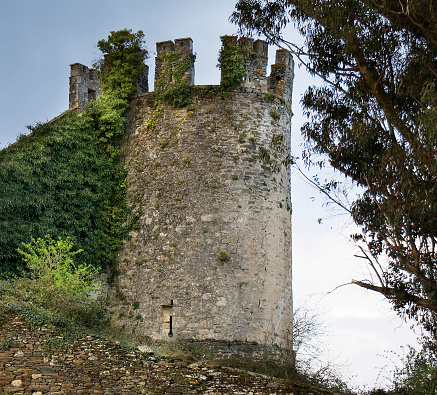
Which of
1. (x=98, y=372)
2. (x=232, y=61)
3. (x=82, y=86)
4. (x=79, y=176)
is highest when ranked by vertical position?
(x=232, y=61)

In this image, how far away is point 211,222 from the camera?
1938cm

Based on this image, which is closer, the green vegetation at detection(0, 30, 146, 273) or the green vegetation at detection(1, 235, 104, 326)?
the green vegetation at detection(1, 235, 104, 326)

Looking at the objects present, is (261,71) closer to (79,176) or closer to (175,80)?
(175,80)

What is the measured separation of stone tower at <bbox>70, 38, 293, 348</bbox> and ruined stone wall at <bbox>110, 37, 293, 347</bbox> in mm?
26

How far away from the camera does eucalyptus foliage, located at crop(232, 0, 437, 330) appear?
50.2 feet

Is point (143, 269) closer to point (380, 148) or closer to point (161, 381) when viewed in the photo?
point (161, 381)

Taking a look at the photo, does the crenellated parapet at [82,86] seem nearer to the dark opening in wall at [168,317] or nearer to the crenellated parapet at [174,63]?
the crenellated parapet at [174,63]

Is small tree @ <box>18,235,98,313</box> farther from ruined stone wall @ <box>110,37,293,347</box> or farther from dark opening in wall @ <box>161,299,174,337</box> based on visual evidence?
dark opening in wall @ <box>161,299,174,337</box>

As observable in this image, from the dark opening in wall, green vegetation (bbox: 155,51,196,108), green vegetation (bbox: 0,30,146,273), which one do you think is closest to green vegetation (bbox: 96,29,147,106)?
green vegetation (bbox: 0,30,146,273)

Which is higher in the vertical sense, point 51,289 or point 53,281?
point 53,281

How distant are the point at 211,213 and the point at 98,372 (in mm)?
5752

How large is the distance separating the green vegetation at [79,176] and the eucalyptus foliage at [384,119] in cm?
527

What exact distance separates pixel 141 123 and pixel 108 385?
8454mm

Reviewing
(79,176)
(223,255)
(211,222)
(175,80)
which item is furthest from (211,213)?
(175,80)
